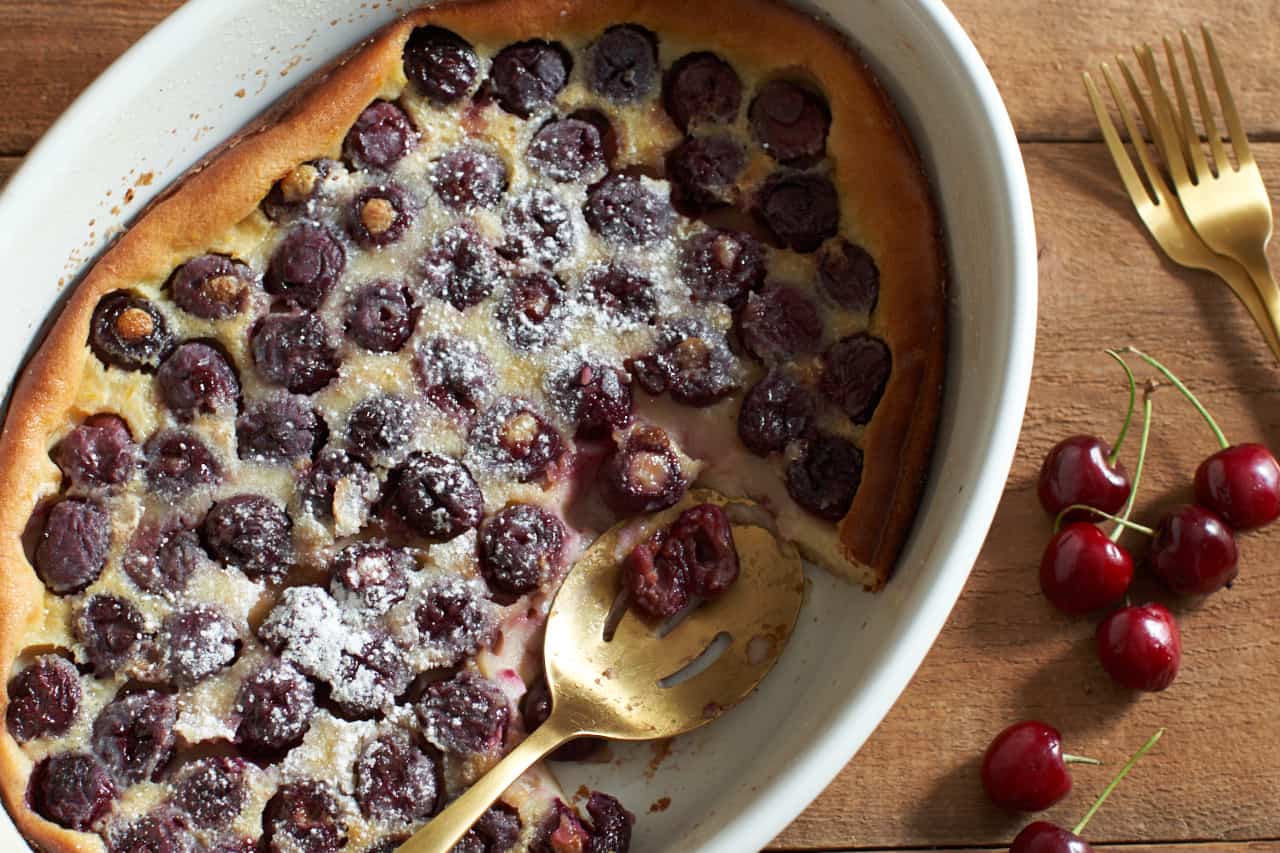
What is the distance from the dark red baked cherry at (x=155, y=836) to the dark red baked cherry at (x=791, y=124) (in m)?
1.17

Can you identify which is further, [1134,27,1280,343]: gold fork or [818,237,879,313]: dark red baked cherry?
[1134,27,1280,343]: gold fork

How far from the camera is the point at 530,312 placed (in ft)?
5.58

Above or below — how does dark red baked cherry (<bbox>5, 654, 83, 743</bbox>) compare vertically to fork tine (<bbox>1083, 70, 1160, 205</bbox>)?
below

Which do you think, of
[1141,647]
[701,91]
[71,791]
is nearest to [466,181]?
[701,91]

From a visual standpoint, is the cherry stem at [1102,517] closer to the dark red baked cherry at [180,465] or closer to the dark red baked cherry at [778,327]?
the dark red baked cherry at [778,327]

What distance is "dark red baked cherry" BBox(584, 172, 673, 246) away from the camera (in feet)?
5.68

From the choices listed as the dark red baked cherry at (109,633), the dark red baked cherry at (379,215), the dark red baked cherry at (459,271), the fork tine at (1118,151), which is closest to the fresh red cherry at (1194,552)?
the fork tine at (1118,151)

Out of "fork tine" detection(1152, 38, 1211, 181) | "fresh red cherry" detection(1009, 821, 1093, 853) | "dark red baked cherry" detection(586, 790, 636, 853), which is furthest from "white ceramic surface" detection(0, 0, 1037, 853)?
"fork tine" detection(1152, 38, 1211, 181)

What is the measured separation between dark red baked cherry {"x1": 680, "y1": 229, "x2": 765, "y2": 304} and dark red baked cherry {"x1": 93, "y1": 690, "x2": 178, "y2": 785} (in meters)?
0.88

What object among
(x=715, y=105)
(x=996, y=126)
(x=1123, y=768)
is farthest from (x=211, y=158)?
(x=1123, y=768)

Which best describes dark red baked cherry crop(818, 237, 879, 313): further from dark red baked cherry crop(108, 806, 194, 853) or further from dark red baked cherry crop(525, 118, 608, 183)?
dark red baked cherry crop(108, 806, 194, 853)

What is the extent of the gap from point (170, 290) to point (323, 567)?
43 cm

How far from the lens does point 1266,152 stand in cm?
199

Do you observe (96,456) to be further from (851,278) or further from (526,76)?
(851,278)
